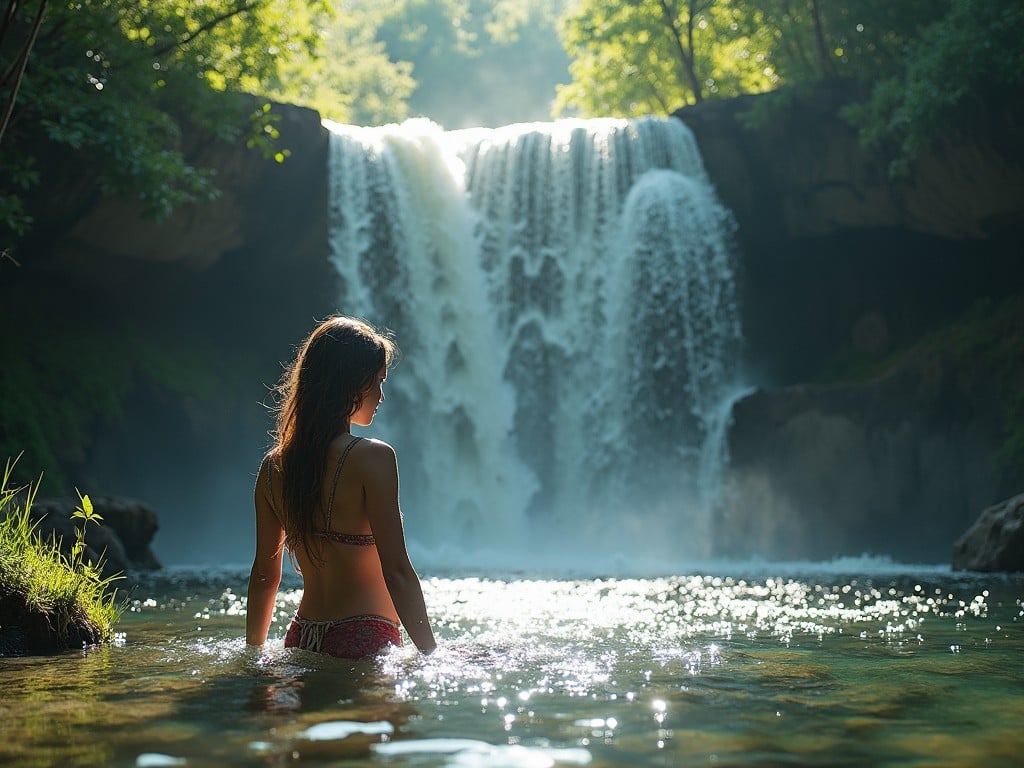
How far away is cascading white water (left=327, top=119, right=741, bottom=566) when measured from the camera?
19297mm

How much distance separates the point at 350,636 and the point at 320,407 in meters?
0.90

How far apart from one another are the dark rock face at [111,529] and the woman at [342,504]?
7.41 metres

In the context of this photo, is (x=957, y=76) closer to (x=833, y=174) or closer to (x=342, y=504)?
(x=833, y=174)

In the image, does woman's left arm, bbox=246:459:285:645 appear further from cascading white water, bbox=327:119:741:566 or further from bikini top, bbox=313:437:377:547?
cascading white water, bbox=327:119:741:566

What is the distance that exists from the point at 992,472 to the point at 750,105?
802 centimetres

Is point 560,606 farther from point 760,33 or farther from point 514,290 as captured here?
point 760,33

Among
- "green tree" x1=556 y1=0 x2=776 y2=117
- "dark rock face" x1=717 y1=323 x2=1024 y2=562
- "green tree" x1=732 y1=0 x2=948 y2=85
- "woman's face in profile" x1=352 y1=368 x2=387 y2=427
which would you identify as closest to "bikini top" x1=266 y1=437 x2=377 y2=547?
"woman's face in profile" x1=352 y1=368 x2=387 y2=427

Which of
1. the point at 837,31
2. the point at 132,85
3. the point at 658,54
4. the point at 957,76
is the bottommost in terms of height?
the point at 132,85

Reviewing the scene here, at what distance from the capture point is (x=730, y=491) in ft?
63.0

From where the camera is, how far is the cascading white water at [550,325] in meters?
19.3

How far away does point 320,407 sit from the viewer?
13.9 feet

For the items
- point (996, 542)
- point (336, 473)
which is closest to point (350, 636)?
point (336, 473)

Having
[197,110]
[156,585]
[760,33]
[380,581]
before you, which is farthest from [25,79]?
[760,33]

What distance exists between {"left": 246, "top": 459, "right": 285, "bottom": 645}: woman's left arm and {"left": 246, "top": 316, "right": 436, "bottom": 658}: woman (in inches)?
0.5
